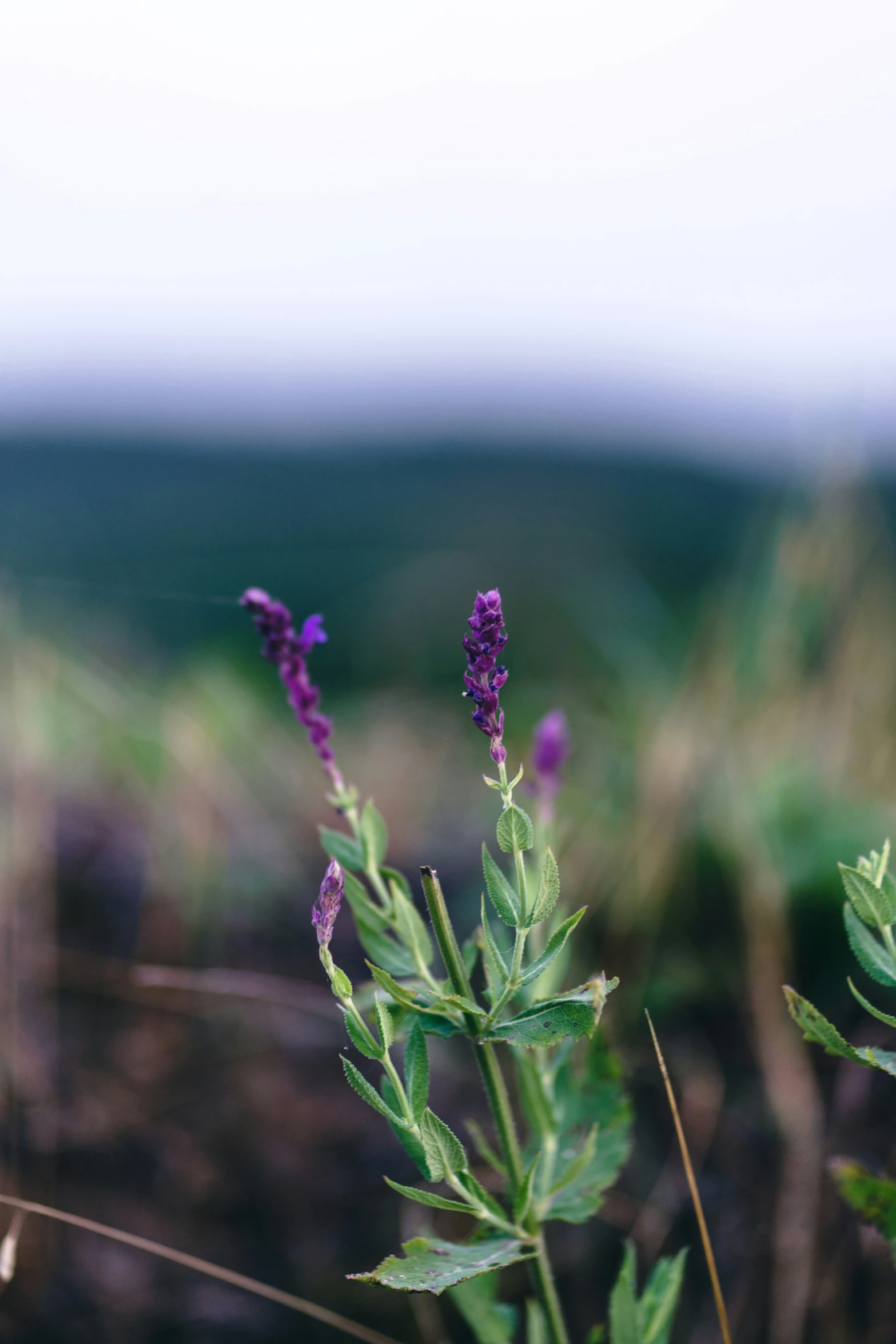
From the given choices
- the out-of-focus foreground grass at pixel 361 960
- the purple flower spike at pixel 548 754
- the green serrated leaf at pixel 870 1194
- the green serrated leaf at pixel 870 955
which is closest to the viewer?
the green serrated leaf at pixel 870 955

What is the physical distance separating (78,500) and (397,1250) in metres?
8.40

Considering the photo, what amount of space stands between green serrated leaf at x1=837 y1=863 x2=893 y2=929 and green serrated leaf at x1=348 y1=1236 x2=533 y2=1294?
448 millimetres

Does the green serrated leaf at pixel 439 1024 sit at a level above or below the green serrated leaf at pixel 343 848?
below

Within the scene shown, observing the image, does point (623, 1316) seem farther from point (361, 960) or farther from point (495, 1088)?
point (361, 960)

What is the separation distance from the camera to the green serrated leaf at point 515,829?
0.83 meters

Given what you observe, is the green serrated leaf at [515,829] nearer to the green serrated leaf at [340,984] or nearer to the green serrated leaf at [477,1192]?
the green serrated leaf at [340,984]

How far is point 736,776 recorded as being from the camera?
2.53 meters

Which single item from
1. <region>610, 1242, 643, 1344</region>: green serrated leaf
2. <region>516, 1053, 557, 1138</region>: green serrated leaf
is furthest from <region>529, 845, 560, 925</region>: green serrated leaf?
<region>610, 1242, 643, 1344</region>: green serrated leaf

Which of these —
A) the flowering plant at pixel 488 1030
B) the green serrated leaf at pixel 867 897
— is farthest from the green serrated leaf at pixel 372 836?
the green serrated leaf at pixel 867 897

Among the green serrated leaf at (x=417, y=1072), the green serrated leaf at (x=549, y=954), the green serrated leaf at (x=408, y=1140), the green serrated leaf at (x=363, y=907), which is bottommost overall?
the green serrated leaf at (x=408, y=1140)

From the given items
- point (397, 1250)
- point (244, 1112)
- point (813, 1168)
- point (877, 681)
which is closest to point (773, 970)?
point (813, 1168)

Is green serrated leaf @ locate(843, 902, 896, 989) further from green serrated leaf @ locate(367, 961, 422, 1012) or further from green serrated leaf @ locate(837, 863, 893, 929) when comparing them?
green serrated leaf @ locate(367, 961, 422, 1012)

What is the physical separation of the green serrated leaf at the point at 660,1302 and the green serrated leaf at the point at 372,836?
A: 0.53 meters

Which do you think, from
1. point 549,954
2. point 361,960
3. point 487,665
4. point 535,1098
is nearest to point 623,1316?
point 535,1098
